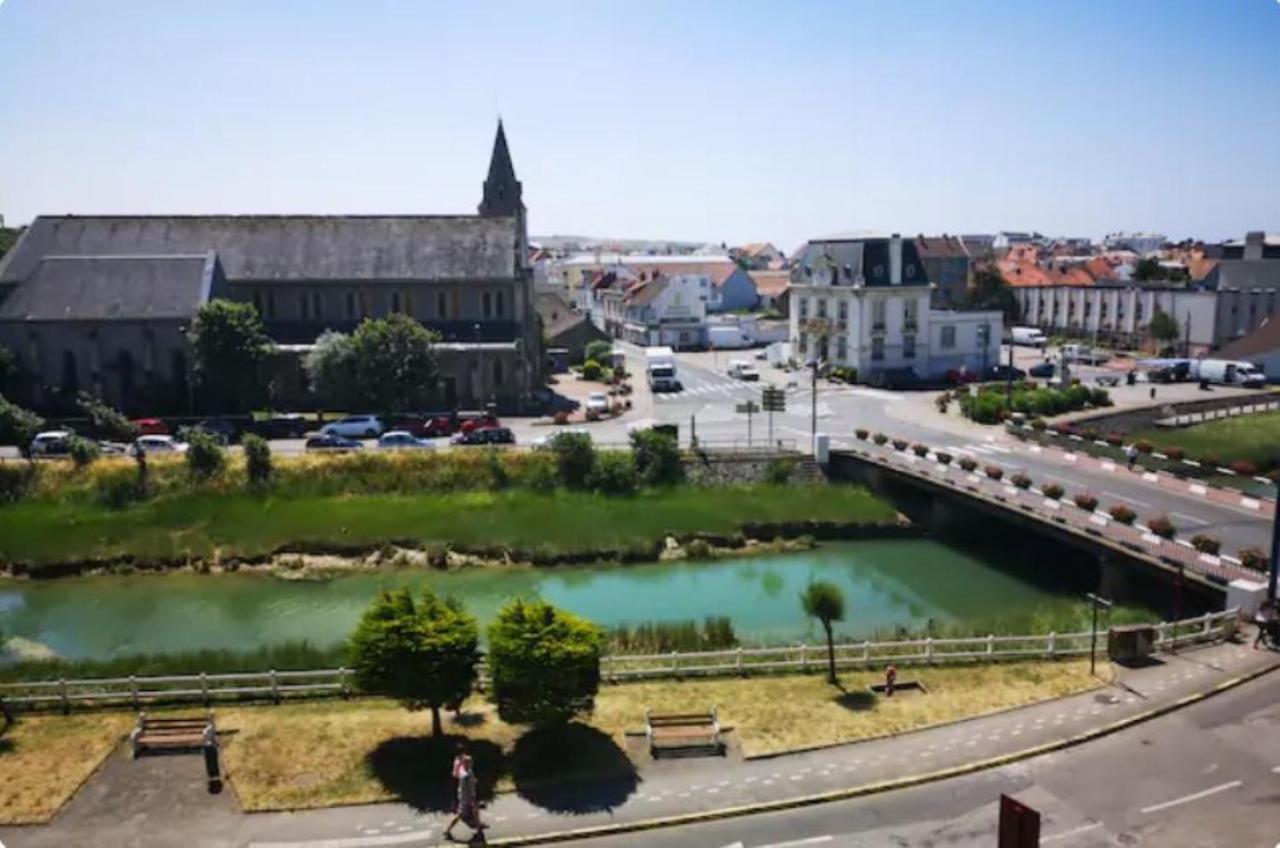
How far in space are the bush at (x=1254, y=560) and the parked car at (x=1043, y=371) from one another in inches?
1693

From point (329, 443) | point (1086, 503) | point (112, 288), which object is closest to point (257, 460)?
point (329, 443)

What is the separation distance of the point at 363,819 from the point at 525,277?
162 feet

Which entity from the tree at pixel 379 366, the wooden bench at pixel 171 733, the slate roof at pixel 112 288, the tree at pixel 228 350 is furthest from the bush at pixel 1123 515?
the slate roof at pixel 112 288

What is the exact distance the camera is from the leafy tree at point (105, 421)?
150 ft

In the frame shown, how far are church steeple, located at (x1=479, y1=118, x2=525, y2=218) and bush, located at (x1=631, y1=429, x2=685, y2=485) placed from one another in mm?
34291

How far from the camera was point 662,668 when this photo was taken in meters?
22.7

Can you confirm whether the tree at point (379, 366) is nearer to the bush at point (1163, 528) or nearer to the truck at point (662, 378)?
the truck at point (662, 378)

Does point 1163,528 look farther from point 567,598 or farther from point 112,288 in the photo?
point 112,288

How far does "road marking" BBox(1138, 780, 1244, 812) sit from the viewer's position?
52.7 ft

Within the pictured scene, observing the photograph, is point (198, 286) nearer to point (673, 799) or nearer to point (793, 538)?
point (793, 538)

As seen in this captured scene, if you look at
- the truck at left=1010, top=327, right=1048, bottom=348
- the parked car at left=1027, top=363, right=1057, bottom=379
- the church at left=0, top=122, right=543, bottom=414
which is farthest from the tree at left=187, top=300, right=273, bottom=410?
the truck at left=1010, top=327, right=1048, bottom=348

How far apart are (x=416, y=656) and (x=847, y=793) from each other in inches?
309

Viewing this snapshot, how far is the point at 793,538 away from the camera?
39.1 meters

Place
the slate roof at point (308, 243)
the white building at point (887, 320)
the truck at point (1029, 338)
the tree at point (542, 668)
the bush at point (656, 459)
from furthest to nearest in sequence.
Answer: the truck at point (1029, 338)
the white building at point (887, 320)
the slate roof at point (308, 243)
the bush at point (656, 459)
the tree at point (542, 668)
